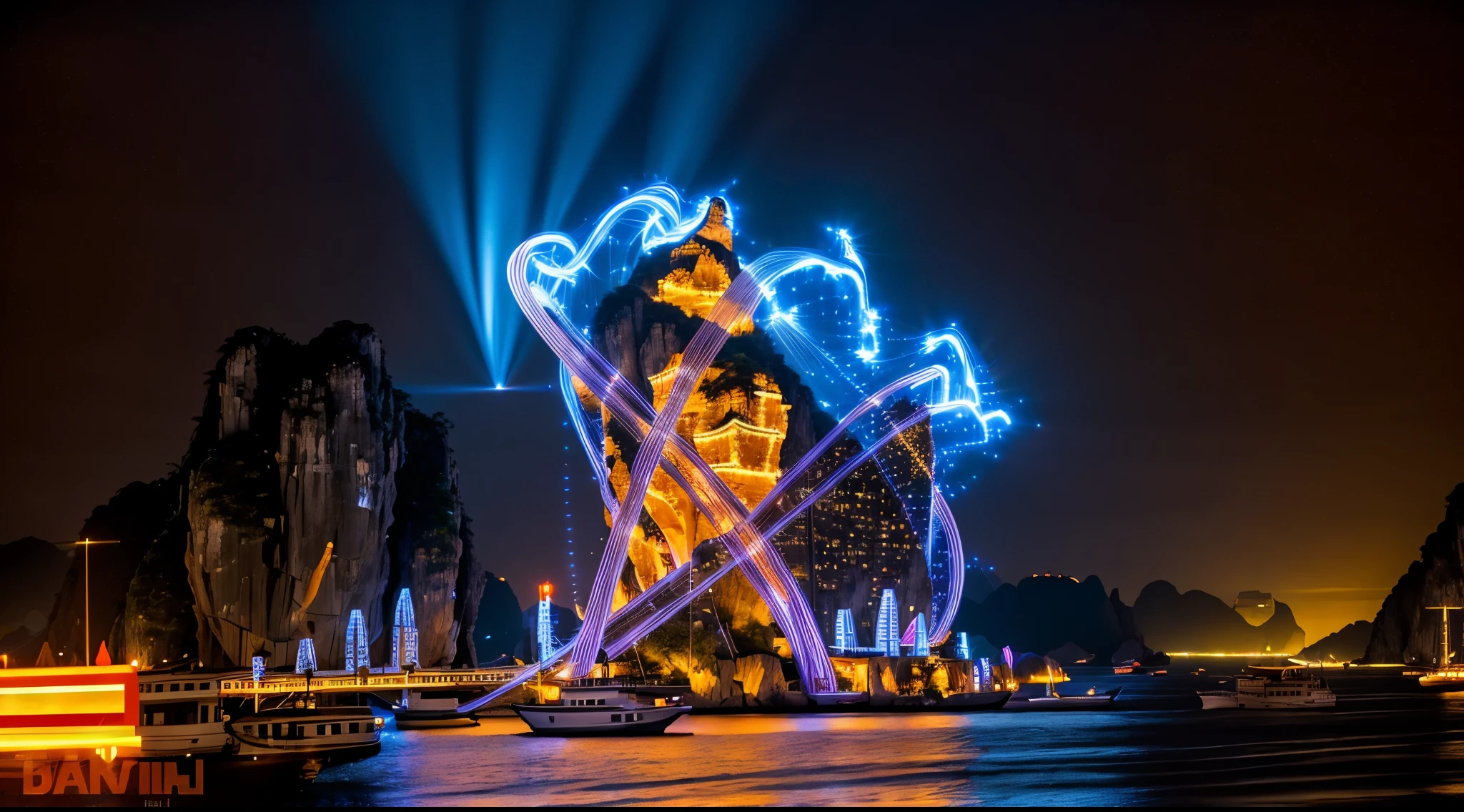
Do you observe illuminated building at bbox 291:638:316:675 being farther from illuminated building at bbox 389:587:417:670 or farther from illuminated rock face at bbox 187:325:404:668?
illuminated building at bbox 389:587:417:670

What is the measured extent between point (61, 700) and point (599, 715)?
3308 cm

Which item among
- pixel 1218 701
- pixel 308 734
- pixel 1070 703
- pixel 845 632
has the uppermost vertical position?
pixel 845 632

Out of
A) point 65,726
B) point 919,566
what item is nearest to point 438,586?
point 919,566

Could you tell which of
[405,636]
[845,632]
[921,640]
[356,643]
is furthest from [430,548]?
[921,640]

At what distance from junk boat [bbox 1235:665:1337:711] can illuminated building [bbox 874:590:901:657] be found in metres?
28.4

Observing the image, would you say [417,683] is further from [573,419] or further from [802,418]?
[802,418]

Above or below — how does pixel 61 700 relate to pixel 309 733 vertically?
above

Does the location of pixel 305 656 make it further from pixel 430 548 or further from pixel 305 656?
pixel 430 548

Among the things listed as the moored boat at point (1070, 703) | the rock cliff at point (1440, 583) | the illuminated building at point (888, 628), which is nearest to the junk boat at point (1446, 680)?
the rock cliff at point (1440, 583)

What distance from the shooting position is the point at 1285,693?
4045 inches

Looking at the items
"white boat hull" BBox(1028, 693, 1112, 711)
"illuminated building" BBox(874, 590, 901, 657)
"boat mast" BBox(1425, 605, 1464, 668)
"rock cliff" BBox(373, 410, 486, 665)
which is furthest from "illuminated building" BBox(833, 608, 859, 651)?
"boat mast" BBox(1425, 605, 1464, 668)

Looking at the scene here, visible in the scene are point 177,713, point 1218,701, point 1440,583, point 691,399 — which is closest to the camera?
point 177,713

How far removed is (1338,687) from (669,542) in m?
83.5

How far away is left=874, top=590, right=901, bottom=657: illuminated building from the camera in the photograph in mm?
98938
